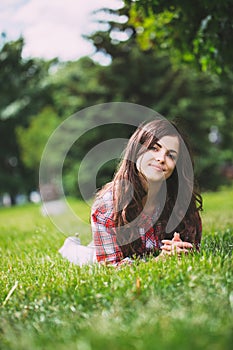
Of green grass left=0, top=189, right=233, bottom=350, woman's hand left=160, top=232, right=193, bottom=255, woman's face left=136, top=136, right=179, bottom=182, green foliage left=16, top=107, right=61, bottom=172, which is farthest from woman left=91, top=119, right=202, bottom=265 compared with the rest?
green foliage left=16, top=107, right=61, bottom=172

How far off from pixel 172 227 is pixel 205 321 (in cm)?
165

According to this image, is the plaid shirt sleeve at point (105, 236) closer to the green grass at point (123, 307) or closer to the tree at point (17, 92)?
the green grass at point (123, 307)

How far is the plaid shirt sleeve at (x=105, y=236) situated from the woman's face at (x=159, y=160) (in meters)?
0.37

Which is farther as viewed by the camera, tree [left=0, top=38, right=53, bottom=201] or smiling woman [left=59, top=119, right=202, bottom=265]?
tree [left=0, top=38, right=53, bottom=201]

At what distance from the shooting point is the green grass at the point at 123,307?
1.52m

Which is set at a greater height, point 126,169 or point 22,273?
point 126,169

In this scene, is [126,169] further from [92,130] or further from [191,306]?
[92,130]

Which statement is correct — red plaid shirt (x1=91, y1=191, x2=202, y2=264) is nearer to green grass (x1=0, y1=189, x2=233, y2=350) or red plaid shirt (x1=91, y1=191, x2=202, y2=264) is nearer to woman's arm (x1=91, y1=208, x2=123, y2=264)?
woman's arm (x1=91, y1=208, x2=123, y2=264)

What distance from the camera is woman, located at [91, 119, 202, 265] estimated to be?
3016 millimetres

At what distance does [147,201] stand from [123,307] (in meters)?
1.27

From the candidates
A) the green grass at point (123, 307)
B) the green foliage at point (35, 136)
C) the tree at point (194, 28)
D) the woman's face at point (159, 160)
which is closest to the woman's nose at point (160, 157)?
the woman's face at point (159, 160)

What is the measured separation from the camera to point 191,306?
1883mm

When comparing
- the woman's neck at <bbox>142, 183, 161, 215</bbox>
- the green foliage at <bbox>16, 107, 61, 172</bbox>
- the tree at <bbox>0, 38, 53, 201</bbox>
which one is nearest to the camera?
the woman's neck at <bbox>142, 183, 161, 215</bbox>

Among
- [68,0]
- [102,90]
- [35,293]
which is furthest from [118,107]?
[35,293]
